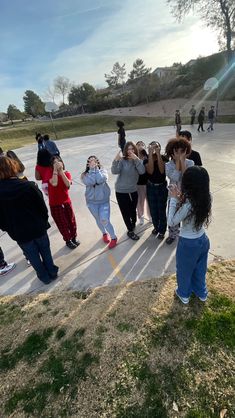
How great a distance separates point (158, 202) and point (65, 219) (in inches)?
56.4

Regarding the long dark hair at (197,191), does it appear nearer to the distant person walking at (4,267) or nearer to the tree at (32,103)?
the distant person walking at (4,267)

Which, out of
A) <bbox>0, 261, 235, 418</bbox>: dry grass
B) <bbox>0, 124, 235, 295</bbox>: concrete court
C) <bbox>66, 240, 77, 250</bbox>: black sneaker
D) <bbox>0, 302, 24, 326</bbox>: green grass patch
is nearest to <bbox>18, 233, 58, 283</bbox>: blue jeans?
<bbox>0, 124, 235, 295</bbox>: concrete court

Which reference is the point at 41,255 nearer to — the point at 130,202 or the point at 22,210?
the point at 22,210

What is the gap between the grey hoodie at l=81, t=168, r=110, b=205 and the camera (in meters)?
3.29

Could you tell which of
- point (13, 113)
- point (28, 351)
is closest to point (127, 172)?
point (28, 351)

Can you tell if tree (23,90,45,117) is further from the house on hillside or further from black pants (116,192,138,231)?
black pants (116,192,138,231)

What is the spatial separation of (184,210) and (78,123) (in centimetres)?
2925

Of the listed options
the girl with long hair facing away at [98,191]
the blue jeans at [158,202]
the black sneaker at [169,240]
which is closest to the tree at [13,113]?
the girl with long hair facing away at [98,191]

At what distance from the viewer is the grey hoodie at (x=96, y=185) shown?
3293 millimetres

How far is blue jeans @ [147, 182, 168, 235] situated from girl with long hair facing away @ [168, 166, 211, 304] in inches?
48.1

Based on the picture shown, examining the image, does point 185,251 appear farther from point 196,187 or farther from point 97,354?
point 97,354

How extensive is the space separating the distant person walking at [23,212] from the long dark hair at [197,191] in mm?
1608

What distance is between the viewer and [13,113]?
4906 cm

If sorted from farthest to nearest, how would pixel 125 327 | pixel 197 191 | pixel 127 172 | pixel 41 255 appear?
pixel 127 172, pixel 41 255, pixel 125 327, pixel 197 191
